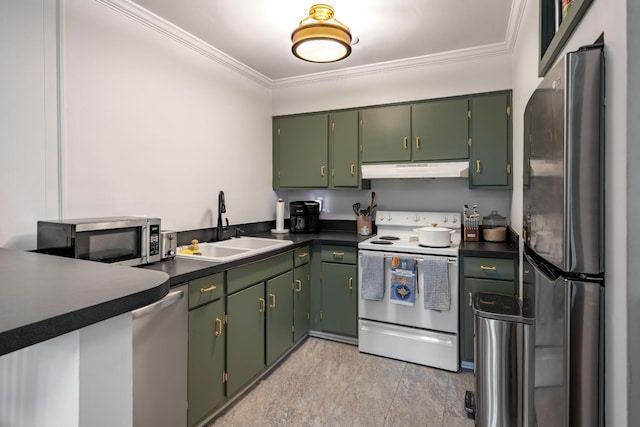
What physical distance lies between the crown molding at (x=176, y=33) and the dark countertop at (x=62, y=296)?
1759 mm

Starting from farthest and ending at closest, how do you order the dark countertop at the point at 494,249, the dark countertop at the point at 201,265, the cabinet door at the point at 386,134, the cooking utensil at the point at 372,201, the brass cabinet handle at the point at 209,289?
the cooking utensil at the point at 372,201
the cabinet door at the point at 386,134
the dark countertop at the point at 494,249
the brass cabinet handle at the point at 209,289
the dark countertop at the point at 201,265

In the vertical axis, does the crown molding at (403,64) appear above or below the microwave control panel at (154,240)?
above

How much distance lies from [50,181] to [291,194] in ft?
7.70

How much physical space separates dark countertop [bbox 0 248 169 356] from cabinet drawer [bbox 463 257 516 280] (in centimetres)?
220

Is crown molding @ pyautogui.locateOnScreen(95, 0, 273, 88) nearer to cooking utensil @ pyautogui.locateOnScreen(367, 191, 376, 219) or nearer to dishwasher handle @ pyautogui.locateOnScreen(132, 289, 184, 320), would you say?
cooking utensil @ pyautogui.locateOnScreen(367, 191, 376, 219)

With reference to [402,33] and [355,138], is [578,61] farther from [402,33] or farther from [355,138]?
[355,138]

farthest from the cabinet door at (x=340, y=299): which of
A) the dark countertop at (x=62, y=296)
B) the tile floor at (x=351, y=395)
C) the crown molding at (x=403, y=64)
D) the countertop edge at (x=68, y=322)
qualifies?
the countertop edge at (x=68, y=322)

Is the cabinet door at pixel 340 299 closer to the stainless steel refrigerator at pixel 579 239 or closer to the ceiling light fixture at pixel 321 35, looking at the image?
the ceiling light fixture at pixel 321 35

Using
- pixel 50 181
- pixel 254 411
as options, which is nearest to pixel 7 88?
pixel 50 181

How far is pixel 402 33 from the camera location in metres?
2.52

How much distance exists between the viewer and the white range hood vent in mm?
2791

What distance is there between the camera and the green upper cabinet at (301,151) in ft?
11.0

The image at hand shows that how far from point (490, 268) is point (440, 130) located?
1.23 metres

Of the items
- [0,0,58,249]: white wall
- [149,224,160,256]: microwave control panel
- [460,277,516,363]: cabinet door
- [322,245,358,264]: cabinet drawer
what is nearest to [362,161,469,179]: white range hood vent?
[322,245,358,264]: cabinet drawer
